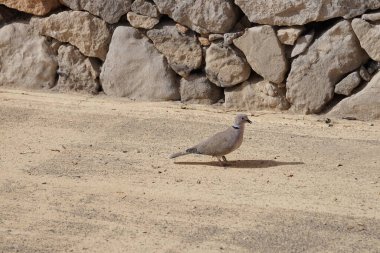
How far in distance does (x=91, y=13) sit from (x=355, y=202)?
4.01 meters

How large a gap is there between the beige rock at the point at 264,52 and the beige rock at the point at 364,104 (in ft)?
2.02

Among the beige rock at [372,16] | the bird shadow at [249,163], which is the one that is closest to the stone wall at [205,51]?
the beige rock at [372,16]

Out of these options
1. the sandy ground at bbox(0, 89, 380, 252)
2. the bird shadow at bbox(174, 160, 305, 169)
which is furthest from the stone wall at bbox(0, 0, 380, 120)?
the bird shadow at bbox(174, 160, 305, 169)

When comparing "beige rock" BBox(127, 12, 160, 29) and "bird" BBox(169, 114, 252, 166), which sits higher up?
"beige rock" BBox(127, 12, 160, 29)

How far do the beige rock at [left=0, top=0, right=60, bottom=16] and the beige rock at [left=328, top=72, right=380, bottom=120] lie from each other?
3.02 m

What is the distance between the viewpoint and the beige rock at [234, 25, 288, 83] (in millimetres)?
8500

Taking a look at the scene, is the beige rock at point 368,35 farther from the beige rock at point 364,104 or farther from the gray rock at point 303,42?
the gray rock at point 303,42

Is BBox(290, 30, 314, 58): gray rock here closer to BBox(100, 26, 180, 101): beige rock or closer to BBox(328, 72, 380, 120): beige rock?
BBox(328, 72, 380, 120): beige rock

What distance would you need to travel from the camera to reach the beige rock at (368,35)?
816cm

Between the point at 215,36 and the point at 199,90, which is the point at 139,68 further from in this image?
the point at 215,36

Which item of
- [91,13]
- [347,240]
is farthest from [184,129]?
[347,240]

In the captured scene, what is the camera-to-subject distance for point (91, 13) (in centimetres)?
917

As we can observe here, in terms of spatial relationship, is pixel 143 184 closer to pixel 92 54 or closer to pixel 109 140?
pixel 109 140

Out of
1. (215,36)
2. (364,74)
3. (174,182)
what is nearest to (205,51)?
(215,36)
